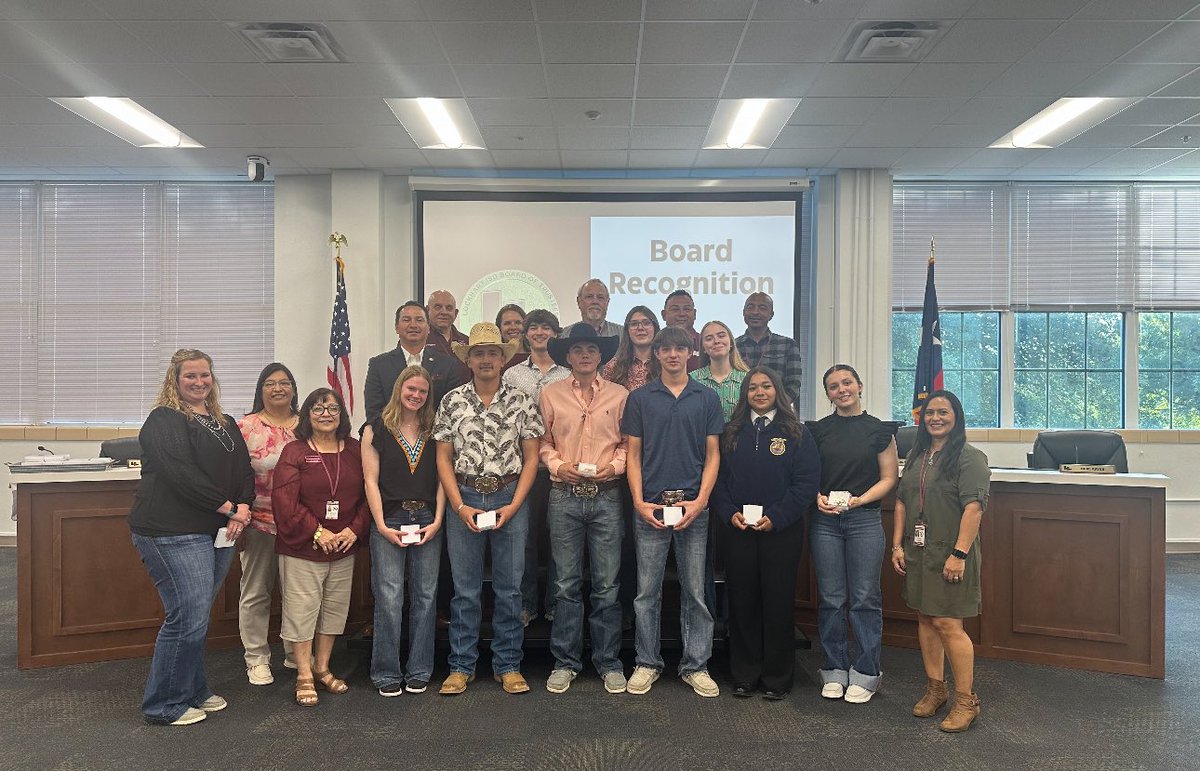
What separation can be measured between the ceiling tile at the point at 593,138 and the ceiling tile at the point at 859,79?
5.13 feet

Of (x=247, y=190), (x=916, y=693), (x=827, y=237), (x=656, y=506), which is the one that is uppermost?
(x=247, y=190)

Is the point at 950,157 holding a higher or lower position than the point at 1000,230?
higher

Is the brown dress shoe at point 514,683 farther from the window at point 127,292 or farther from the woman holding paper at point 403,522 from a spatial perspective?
the window at point 127,292

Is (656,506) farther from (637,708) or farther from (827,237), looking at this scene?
(827,237)

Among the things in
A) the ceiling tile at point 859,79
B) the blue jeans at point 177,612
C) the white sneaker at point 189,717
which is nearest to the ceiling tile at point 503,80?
the ceiling tile at point 859,79

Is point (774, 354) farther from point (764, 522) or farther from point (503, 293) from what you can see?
point (503, 293)

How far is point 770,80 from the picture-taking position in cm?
521

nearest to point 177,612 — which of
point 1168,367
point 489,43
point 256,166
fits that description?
point 489,43

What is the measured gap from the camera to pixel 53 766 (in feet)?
9.91

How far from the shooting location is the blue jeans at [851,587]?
3.68 metres

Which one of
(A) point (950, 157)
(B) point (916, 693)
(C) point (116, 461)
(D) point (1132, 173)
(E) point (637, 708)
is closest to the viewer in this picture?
(E) point (637, 708)

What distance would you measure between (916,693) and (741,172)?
197 inches

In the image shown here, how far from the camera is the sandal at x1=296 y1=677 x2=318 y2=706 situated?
3.61 meters

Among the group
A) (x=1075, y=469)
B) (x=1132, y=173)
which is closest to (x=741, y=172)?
(x=1132, y=173)
